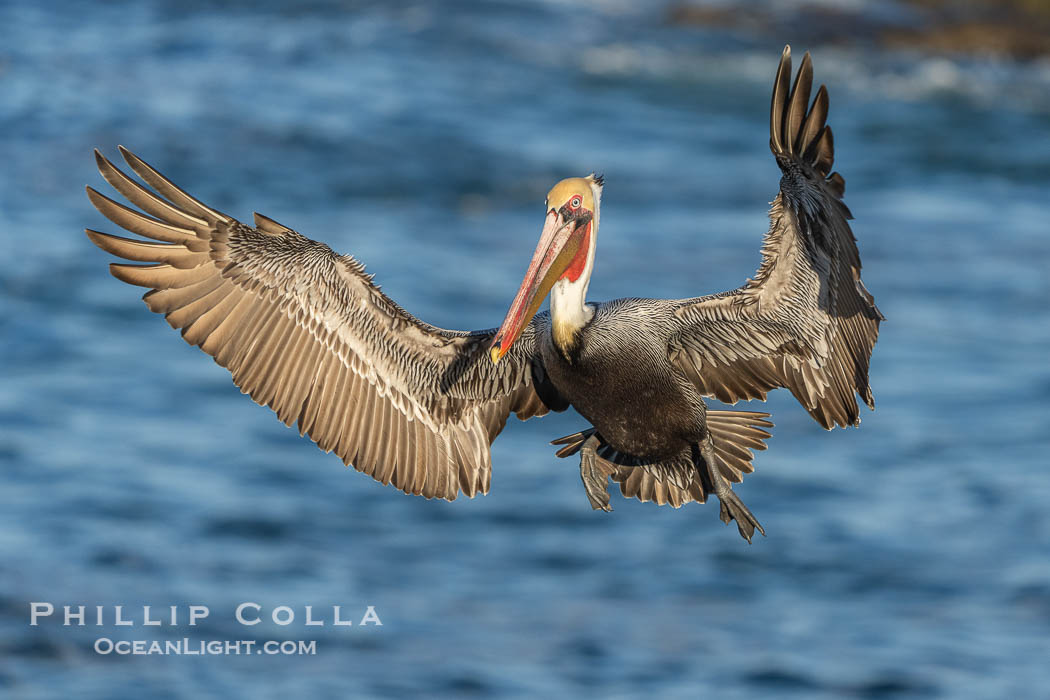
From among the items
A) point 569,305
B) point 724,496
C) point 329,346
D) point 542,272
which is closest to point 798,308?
point 724,496

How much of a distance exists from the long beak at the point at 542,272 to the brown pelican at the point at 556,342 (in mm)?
16

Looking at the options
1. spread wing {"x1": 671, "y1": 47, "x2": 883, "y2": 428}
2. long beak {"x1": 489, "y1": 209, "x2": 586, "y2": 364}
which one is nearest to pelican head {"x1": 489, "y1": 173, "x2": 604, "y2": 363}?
long beak {"x1": 489, "y1": 209, "x2": 586, "y2": 364}

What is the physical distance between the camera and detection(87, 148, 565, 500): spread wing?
10.0 meters

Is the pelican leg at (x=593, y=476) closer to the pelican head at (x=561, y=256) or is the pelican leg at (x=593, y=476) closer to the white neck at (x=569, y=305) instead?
the white neck at (x=569, y=305)

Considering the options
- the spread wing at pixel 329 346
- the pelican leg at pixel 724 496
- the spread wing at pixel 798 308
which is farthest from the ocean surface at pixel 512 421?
the spread wing at pixel 798 308

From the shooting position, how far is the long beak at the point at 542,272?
358 inches

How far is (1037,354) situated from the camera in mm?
65125

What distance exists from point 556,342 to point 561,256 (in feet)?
1.87

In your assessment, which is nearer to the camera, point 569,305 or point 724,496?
point 569,305

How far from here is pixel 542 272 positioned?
Answer: 9258mm

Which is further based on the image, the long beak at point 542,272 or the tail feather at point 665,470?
the tail feather at point 665,470

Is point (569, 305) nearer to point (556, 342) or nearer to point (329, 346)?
point (556, 342)

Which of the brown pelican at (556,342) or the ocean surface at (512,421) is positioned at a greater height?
the ocean surface at (512,421)

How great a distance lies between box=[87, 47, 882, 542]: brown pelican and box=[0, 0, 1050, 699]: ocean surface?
124 ft
